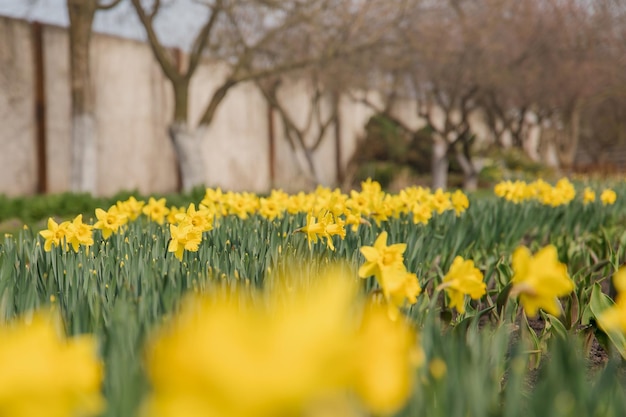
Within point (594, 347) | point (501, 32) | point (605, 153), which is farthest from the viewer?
point (605, 153)

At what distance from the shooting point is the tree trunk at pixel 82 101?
8.99m

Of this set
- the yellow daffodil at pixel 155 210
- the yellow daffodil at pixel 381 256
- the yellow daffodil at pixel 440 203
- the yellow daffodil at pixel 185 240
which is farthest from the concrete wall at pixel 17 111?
the yellow daffodil at pixel 381 256

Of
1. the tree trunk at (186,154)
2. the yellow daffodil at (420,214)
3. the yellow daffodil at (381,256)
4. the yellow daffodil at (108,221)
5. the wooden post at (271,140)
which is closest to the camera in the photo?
the yellow daffodil at (381,256)

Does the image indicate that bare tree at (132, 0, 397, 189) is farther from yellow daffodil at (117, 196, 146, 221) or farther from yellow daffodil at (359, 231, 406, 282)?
yellow daffodil at (359, 231, 406, 282)

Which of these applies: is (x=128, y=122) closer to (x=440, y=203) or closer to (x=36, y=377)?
(x=440, y=203)

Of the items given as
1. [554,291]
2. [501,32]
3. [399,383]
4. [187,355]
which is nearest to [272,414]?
[187,355]

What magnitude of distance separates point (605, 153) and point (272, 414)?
31.9 meters

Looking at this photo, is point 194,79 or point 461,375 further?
point 194,79

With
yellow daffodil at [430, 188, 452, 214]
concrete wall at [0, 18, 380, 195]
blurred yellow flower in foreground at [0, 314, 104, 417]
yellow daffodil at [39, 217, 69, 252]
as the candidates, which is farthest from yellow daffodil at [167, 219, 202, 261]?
concrete wall at [0, 18, 380, 195]

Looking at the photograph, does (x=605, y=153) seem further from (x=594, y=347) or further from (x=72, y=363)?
(x=72, y=363)

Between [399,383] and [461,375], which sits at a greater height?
[399,383]

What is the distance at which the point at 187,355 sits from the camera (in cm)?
61

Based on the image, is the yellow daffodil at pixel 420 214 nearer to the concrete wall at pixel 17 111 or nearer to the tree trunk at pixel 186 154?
the tree trunk at pixel 186 154

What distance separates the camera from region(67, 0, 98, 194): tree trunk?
8995 mm
